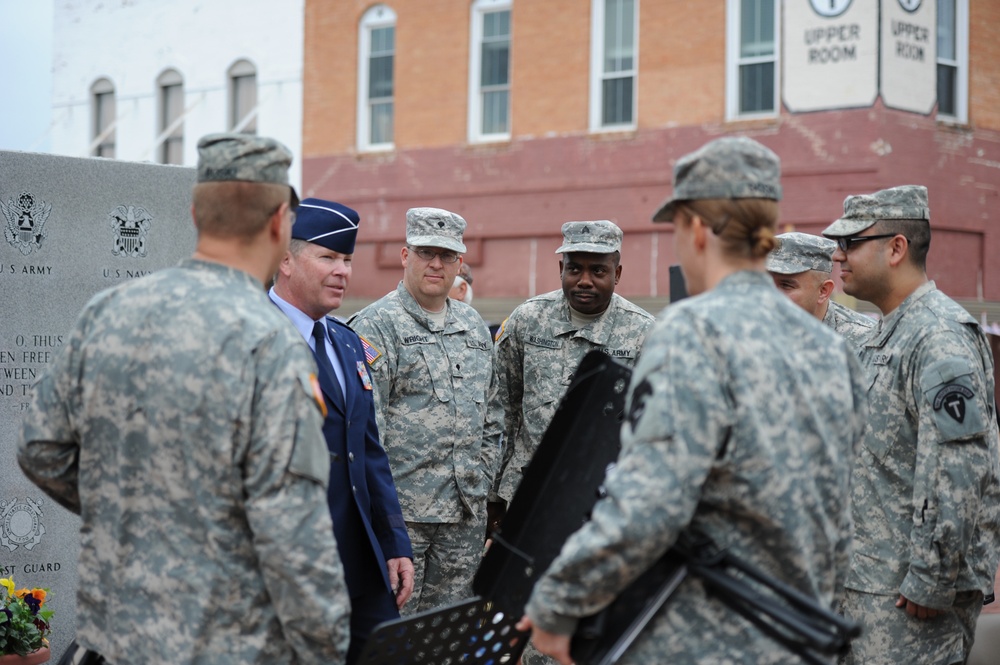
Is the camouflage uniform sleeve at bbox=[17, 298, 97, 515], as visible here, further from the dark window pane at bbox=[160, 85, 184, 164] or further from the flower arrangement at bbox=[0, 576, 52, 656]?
the dark window pane at bbox=[160, 85, 184, 164]

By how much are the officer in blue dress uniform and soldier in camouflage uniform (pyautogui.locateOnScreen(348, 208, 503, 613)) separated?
0.92 metres

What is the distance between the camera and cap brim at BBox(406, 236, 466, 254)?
5.66m

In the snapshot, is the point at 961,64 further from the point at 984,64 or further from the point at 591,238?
the point at 591,238

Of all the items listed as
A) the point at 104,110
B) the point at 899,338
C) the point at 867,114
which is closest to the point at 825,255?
the point at 899,338

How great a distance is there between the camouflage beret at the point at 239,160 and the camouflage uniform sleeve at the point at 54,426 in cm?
49

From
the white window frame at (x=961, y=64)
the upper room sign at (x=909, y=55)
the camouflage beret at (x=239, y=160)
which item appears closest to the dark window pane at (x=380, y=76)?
the upper room sign at (x=909, y=55)

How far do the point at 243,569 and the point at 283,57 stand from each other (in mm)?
18255

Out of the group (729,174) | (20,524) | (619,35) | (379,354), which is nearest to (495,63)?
(619,35)

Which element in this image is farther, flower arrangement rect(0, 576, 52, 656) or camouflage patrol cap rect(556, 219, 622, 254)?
camouflage patrol cap rect(556, 219, 622, 254)

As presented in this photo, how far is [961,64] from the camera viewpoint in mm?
15797

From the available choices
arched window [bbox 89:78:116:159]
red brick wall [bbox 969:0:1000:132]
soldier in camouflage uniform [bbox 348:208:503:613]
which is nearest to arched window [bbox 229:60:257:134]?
arched window [bbox 89:78:116:159]

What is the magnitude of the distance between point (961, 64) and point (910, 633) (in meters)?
13.6

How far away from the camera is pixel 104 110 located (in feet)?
73.0

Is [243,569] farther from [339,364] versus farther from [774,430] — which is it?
[339,364]
